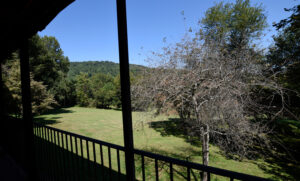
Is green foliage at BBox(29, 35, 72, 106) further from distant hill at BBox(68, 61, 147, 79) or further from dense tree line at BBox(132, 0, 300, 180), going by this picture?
dense tree line at BBox(132, 0, 300, 180)

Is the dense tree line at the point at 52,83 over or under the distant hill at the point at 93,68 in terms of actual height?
under

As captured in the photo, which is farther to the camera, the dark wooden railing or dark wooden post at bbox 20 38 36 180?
dark wooden post at bbox 20 38 36 180

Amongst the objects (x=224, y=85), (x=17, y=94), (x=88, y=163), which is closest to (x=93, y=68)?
(x=17, y=94)

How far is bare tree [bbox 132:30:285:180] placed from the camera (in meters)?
3.86

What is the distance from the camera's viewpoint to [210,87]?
379 cm

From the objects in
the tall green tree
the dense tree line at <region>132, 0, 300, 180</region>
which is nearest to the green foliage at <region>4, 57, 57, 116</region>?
the dense tree line at <region>132, 0, 300, 180</region>

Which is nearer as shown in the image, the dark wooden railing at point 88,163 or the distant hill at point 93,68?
the dark wooden railing at point 88,163

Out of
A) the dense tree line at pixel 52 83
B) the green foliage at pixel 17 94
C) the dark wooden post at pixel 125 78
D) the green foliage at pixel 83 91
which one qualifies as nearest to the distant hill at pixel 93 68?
the dense tree line at pixel 52 83

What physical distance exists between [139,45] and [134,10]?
136 centimetres

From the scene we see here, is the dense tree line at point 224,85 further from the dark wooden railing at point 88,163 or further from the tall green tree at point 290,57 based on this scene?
the dark wooden railing at point 88,163

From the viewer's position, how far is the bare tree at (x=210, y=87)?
3857 millimetres

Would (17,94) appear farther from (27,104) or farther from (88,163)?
(88,163)

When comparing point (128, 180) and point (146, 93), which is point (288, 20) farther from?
point (128, 180)

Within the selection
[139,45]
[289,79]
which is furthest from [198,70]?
[289,79]
